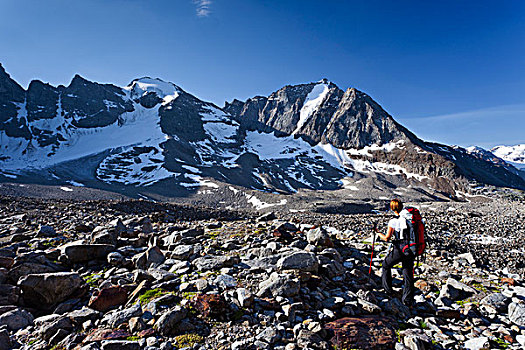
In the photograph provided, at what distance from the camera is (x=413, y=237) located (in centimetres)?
695

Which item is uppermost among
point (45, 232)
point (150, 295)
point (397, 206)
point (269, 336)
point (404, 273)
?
point (397, 206)

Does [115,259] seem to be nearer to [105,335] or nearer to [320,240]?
[105,335]

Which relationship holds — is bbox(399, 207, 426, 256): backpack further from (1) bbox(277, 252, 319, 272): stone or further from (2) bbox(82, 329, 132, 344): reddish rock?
(2) bbox(82, 329, 132, 344): reddish rock

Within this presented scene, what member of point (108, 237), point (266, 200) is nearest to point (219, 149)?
point (266, 200)

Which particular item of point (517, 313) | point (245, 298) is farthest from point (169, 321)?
point (517, 313)

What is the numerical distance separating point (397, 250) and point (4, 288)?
9.62 m

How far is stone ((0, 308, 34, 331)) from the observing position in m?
5.43

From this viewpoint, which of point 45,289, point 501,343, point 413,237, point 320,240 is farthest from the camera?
point 320,240

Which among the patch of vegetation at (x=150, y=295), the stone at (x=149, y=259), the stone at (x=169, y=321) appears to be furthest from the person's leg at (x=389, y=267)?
the stone at (x=149, y=259)

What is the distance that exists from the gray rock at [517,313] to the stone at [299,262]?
4.34m

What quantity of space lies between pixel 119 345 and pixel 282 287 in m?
3.15

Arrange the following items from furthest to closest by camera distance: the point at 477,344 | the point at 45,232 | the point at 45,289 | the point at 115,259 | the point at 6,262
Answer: the point at 45,232
the point at 115,259
the point at 6,262
the point at 45,289
the point at 477,344

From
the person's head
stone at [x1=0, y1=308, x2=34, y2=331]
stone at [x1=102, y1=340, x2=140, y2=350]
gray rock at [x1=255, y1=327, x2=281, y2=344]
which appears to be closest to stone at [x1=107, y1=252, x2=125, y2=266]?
stone at [x1=0, y1=308, x2=34, y2=331]

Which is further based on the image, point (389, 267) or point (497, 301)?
point (389, 267)
